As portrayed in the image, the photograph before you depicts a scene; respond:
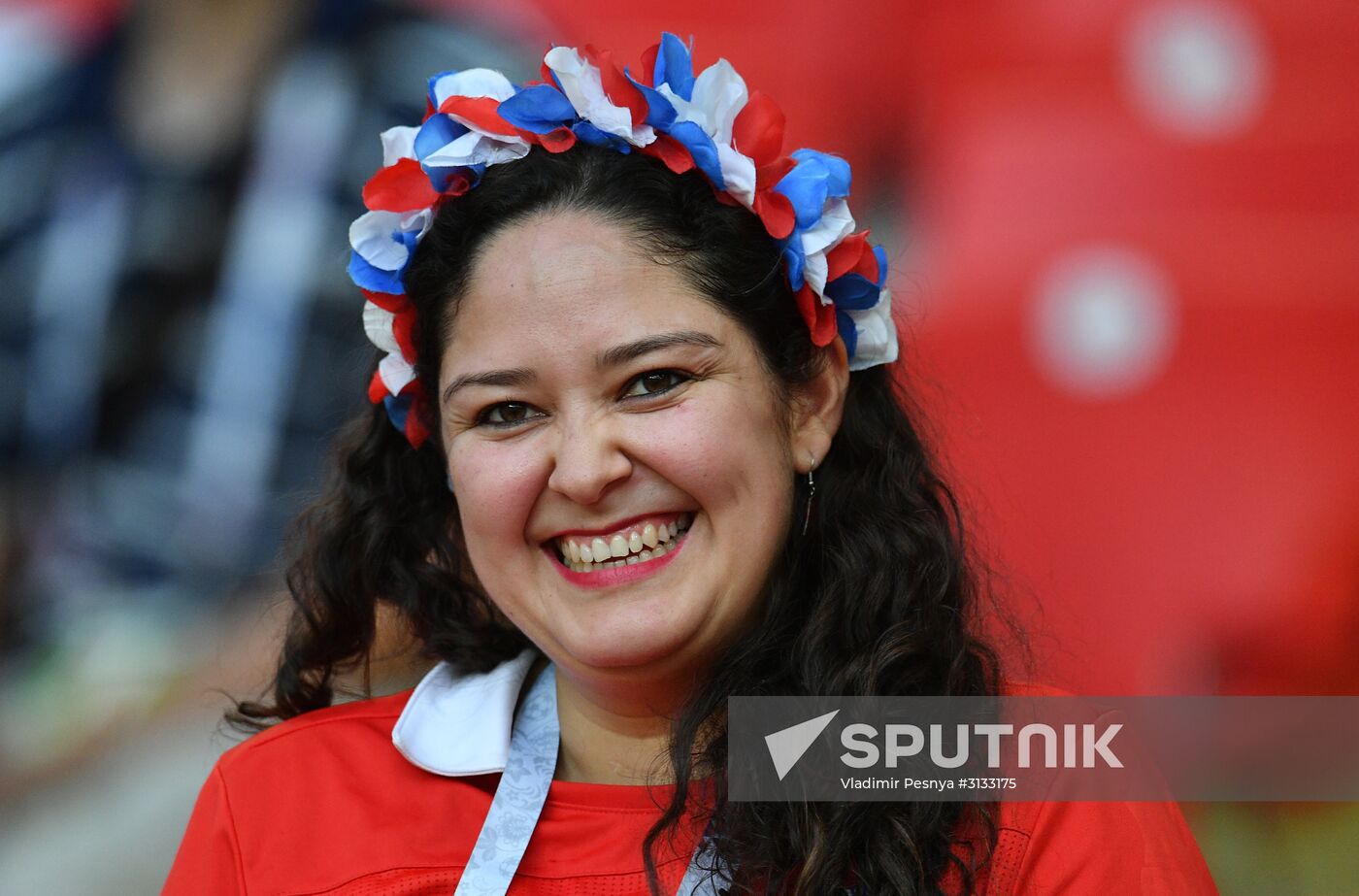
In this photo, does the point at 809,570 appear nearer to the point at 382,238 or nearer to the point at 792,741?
the point at 792,741

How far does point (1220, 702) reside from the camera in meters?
2.69

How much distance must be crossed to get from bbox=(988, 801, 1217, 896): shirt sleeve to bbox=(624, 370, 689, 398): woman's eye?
0.75m

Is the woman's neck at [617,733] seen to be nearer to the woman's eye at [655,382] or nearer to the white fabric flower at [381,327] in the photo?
the woman's eye at [655,382]

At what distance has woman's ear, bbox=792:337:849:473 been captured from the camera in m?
1.99

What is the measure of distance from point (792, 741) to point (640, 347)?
576mm

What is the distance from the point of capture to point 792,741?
1.88 metres

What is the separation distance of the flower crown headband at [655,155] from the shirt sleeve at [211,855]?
0.80 meters

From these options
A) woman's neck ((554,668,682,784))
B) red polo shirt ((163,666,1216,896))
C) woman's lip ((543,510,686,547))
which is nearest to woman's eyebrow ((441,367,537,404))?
woman's lip ((543,510,686,547))

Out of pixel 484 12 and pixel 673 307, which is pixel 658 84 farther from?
pixel 484 12

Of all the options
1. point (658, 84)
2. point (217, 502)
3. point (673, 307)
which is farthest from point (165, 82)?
point (673, 307)

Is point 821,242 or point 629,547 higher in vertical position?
point 821,242

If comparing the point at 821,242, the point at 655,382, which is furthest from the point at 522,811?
the point at 821,242

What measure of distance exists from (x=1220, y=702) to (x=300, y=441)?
77.2 inches

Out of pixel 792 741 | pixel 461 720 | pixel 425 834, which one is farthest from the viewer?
pixel 461 720
